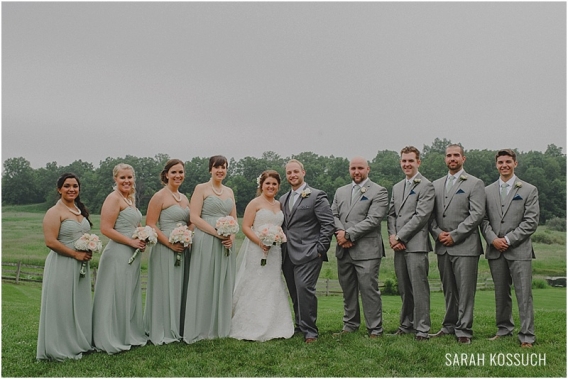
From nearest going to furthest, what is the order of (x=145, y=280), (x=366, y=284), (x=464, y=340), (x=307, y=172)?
1. (x=464, y=340)
2. (x=366, y=284)
3. (x=307, y=172)
4. (x=145, y=280)

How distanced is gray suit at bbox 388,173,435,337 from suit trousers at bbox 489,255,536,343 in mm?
1134

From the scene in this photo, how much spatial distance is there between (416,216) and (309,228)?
1787 mm

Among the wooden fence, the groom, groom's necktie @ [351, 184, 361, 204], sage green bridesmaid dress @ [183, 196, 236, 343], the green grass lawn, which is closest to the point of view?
the green grass lawn

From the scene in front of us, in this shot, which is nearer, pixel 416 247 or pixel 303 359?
pixel 303 359

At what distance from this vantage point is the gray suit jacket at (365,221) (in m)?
8.55

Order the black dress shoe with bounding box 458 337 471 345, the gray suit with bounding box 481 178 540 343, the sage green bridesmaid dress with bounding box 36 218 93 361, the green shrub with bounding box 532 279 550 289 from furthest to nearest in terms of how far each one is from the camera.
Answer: the green shrub with bounding box 532 279 550 289
the black dress shoe with bounding box 458 337 471 345
the gray suit with bounding box 481 178 540 343
the sage green bridesmaid dress with bounding box 36 218 93 361

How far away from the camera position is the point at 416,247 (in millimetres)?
8359

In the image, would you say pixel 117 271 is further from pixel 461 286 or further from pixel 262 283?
pixel 461 286

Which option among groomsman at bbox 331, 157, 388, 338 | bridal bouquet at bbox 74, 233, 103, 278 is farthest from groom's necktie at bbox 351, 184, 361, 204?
bridal bouquet at bbox 74, 233, 103, 278

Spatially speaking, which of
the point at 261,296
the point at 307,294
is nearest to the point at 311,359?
the point at 307,294

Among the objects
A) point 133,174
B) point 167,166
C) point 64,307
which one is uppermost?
point 167,166

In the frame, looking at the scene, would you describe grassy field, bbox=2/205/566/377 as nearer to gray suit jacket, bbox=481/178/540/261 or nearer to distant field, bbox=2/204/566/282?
gray suit jacket, bbox=481/178/540/261

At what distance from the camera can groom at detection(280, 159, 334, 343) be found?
838cm

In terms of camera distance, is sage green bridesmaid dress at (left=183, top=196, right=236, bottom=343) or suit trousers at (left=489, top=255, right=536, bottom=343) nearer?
suit trousers at (left=489, top=255, right=536, bottom=343)
